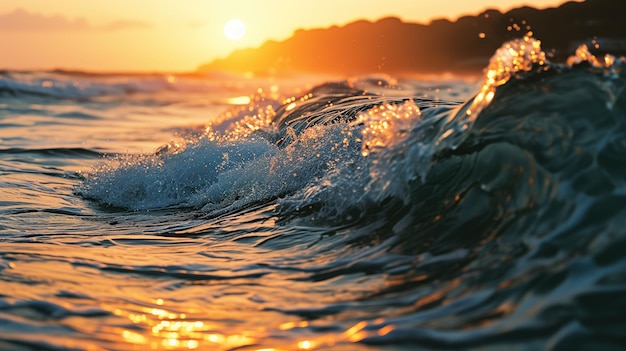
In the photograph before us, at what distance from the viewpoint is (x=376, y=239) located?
4.07m

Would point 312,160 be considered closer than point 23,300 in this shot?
No

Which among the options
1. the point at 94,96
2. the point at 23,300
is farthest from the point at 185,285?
the point at 94,96

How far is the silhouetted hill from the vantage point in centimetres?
4903

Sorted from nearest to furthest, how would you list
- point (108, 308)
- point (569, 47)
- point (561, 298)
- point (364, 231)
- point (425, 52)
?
point (561, 298) < point (108, 308) < point (364, 231) < point (569, 47) < point (425, 52)

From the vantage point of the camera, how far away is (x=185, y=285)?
3604mm

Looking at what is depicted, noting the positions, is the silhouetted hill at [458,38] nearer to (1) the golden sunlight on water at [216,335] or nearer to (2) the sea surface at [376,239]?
(2) the sea surface at [376,239]

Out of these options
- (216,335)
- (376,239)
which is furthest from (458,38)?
(216,335)

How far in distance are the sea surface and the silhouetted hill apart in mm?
36647

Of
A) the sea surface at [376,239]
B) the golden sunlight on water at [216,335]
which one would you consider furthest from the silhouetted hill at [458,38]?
the golden sunlight on water at [216,335]

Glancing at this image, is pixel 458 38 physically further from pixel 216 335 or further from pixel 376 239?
pixel 216 335

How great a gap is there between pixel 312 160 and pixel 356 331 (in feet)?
9.41

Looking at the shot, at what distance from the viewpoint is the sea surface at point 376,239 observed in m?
2.84

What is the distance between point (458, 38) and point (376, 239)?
5755 cm

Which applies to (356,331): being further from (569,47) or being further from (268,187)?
(569,47)
